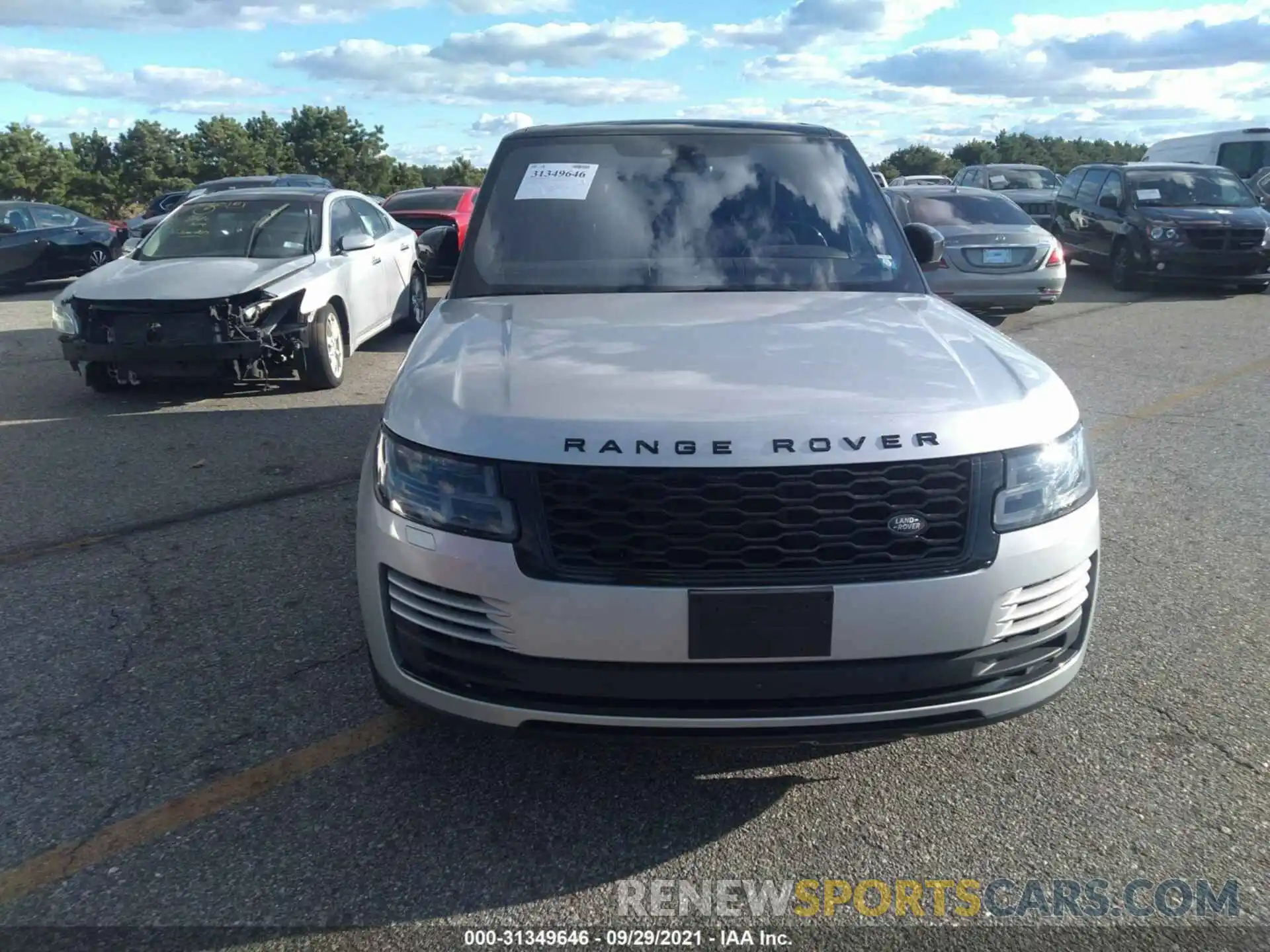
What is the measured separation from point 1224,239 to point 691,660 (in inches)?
534

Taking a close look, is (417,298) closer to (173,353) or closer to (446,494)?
(173,353)

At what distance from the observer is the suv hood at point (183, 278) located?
7.09 m

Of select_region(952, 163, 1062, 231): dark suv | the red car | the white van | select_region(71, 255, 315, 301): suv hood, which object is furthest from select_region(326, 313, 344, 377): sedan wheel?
the white van

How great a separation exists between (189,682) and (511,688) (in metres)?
1.58

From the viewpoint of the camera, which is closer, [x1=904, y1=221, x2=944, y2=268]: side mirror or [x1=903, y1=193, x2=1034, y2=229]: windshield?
[x1=904, y1=221, x2=944, y2=268]: side mirror

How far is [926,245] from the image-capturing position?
4344mm

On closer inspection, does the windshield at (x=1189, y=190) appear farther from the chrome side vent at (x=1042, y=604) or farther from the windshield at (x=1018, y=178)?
the chrome side vent at (x=1042, y=604)

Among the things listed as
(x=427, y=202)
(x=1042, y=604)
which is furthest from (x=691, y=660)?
(x=427, y=202)

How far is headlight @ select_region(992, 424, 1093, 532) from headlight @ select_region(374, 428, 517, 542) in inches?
46.1

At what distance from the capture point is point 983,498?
7.84 ft

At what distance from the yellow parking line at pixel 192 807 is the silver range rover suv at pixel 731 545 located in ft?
1.73

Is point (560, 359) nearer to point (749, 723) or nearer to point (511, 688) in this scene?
point (511, 688)

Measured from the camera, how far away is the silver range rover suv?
7.62ft

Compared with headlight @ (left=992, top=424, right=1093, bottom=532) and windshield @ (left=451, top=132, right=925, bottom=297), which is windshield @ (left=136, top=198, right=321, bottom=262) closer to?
windshield @ (left=451, top=132, right=925, bottom=297)
